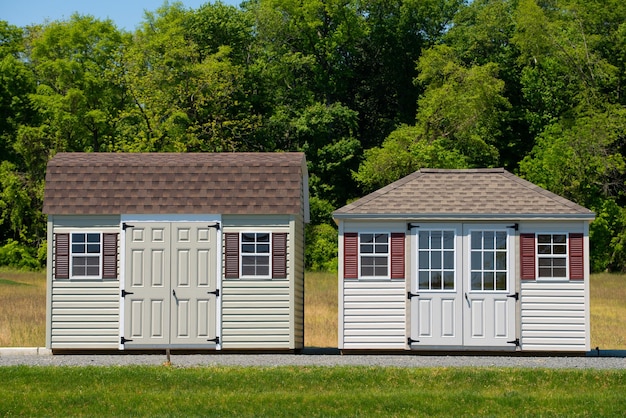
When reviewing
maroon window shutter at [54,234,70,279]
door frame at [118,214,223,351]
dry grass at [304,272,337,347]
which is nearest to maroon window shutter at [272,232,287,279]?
door frame at [118,214,223,351]

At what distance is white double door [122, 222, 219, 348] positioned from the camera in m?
22.6

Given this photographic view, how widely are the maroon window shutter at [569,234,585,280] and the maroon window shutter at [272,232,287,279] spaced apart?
5.04 metres

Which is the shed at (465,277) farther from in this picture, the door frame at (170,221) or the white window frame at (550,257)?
the door frame at (170,221)

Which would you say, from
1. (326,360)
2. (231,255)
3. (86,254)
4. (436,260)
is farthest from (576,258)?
(86,254)

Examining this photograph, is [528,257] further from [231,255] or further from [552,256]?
[231,255]

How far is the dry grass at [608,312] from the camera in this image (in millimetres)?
28547

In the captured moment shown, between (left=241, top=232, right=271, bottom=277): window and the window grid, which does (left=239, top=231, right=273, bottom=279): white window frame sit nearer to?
(left=241, top=232, right=271, bottom=277): window

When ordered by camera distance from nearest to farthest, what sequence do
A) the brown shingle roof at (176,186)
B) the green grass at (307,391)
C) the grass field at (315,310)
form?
the green grass at (307,391) < the brown shingle roof at (176,186) < the grass field at (315,310)

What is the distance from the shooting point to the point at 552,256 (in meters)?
22.5

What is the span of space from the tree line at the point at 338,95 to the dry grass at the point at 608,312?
8092mm

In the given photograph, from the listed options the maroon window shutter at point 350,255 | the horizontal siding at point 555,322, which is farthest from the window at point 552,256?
the maroon window shutter at point 350,255

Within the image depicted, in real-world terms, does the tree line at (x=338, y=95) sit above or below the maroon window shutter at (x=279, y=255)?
above

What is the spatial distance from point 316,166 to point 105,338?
113 ft

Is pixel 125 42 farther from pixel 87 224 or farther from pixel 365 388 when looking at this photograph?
pixel 365 388
